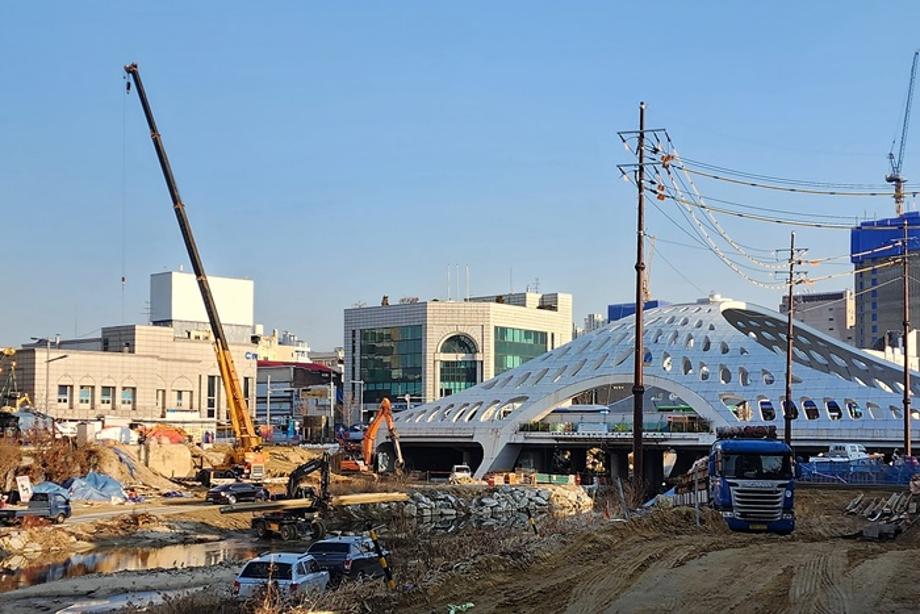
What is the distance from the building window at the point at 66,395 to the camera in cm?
10350

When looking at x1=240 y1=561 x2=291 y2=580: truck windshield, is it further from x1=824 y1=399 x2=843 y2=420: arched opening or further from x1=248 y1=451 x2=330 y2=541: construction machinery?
x1=824 y1=399 x2=843 y2=420: arched opening

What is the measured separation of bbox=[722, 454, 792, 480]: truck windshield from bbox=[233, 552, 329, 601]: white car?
12.4 m

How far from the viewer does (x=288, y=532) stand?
50594 millimetres

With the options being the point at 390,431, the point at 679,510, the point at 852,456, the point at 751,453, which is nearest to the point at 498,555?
the point at 679,510

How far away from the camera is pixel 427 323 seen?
150 meters

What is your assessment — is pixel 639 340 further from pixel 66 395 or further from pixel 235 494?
pixel 66 395

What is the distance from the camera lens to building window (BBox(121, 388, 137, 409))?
4235 inches

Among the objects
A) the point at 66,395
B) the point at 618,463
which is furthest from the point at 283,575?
the point at 66,395

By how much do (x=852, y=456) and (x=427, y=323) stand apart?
86.8 meters

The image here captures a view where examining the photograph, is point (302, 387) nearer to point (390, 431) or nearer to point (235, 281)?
point (235, 281)

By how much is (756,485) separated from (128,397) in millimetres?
85924

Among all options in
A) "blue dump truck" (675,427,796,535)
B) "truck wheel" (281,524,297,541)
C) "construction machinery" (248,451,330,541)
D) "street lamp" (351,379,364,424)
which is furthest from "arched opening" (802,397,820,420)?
"street lamp" (351,379,364,424)

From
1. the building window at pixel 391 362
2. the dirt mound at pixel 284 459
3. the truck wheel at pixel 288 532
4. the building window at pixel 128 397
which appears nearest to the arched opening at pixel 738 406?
the dirt mound at pixel 284 459

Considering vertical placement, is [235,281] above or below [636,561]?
above
